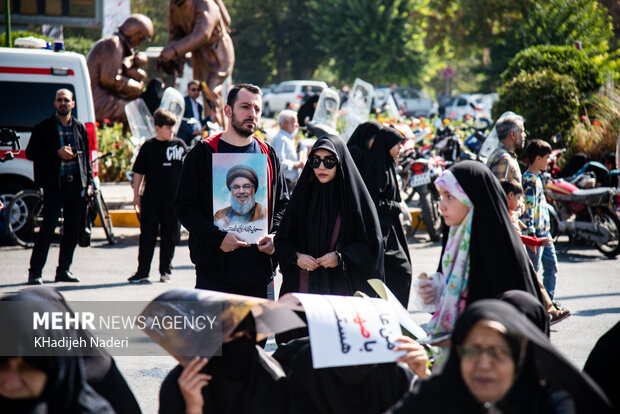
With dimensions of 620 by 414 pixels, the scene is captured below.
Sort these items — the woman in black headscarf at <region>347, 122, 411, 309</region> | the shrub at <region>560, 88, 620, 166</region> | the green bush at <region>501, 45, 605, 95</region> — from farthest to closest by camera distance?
the green bush at <region>501, 45, 605, 95</region> → the shrub at <region>560, 88, 620, 166</region> → the woman in black headscarf at <region>347, 122, 411, 309</region>

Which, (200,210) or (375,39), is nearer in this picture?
(200,210)

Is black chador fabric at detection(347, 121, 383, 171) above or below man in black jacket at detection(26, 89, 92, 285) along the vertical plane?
above

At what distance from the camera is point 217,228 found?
4684 millimetres

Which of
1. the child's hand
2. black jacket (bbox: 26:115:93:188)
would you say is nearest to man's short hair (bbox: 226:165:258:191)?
the child's hand

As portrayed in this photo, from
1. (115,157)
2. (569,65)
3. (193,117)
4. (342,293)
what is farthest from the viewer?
(115,157)

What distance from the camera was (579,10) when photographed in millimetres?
24406

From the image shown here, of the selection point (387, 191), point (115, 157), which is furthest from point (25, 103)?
point (387, 191)

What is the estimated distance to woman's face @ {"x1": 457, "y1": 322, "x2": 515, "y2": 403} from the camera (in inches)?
104

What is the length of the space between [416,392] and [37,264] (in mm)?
6237

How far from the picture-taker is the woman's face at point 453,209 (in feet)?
11.8

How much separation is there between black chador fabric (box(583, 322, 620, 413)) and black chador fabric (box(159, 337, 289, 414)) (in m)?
1.31

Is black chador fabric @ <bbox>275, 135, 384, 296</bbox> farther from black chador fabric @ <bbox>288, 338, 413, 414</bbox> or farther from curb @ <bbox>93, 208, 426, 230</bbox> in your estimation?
curb @ <bbox>93, 208, 426, 230</bbox>

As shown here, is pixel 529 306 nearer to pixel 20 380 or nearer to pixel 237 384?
pixel 237 384

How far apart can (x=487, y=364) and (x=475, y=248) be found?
98cm
